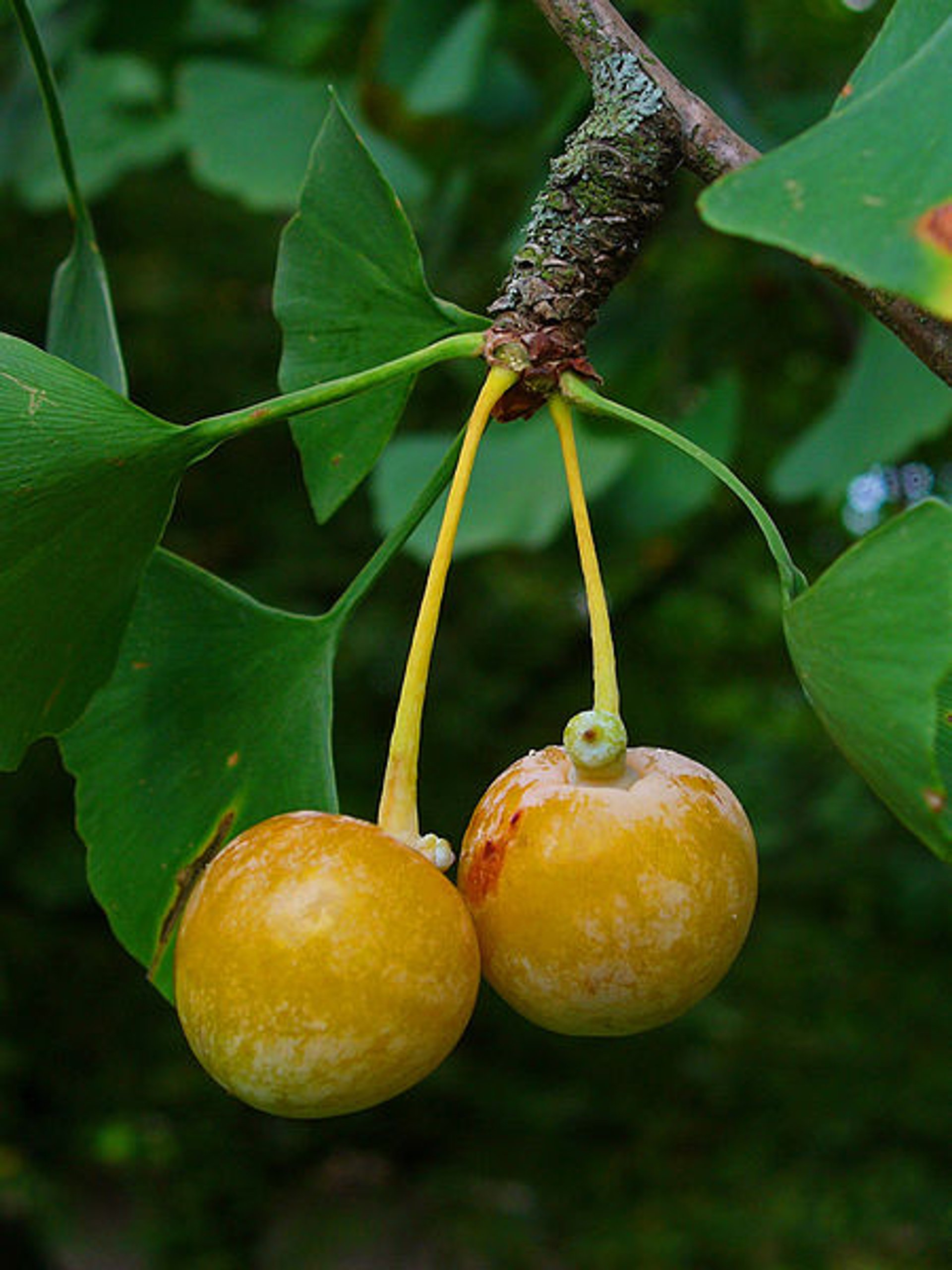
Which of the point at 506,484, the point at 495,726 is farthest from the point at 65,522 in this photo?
the point at 495,726

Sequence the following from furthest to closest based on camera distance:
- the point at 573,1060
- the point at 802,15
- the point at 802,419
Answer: the point at 573,1060
the point at 802,419
the point at 802,15

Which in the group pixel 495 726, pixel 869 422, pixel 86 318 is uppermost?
pixel 86 318

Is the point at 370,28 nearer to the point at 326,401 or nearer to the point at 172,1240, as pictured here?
the point at 326,401

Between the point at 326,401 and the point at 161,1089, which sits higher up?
the point at 326,401

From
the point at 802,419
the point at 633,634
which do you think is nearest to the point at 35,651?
the point at 802,419

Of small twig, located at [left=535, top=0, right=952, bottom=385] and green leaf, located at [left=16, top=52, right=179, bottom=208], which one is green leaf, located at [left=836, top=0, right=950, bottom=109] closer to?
small twig, located at [left=535, top=0, right=952, bottom=385]

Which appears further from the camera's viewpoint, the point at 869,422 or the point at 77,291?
the point at 869,422

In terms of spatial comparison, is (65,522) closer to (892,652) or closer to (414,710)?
(414,710)

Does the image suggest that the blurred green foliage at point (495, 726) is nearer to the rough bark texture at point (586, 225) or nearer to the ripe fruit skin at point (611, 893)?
the rough bark texture at point (586, 225)
